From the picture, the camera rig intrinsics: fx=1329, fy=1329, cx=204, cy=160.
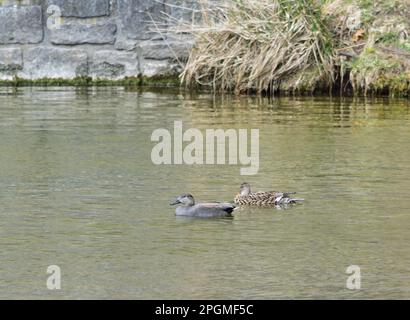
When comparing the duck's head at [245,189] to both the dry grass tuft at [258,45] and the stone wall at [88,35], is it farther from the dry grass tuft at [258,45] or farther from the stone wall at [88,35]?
the stone wall at [88,35]

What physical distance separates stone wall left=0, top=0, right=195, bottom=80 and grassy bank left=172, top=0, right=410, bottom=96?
401 millimetres

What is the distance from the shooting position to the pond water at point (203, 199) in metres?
7.61

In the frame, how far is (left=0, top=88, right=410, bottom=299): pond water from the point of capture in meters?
7.61

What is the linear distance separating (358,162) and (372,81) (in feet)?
16.2

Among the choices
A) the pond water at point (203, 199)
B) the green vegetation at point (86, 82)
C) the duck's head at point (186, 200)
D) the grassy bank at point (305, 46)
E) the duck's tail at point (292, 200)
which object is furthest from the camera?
the green vegetation at point (86, 82)

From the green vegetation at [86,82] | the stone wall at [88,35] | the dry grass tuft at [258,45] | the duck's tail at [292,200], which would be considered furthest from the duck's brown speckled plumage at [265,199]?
the green vegetation at [86,82]

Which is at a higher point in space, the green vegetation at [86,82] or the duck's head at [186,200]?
the green vegetation at [86,82]

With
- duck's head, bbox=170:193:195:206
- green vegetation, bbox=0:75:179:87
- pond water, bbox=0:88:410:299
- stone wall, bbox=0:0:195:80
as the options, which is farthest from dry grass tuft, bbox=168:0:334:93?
duck's head, bbox=170:193:195:206

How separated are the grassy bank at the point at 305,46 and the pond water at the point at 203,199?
129 cm

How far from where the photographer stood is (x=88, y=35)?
56.1ft

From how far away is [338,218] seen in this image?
29.9ft

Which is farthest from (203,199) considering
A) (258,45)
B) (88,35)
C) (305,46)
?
(88,35)

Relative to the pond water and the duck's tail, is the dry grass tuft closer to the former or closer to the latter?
the pond water

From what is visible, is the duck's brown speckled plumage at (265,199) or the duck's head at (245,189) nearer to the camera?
the duck's brown speckled plumage at (265,199)
